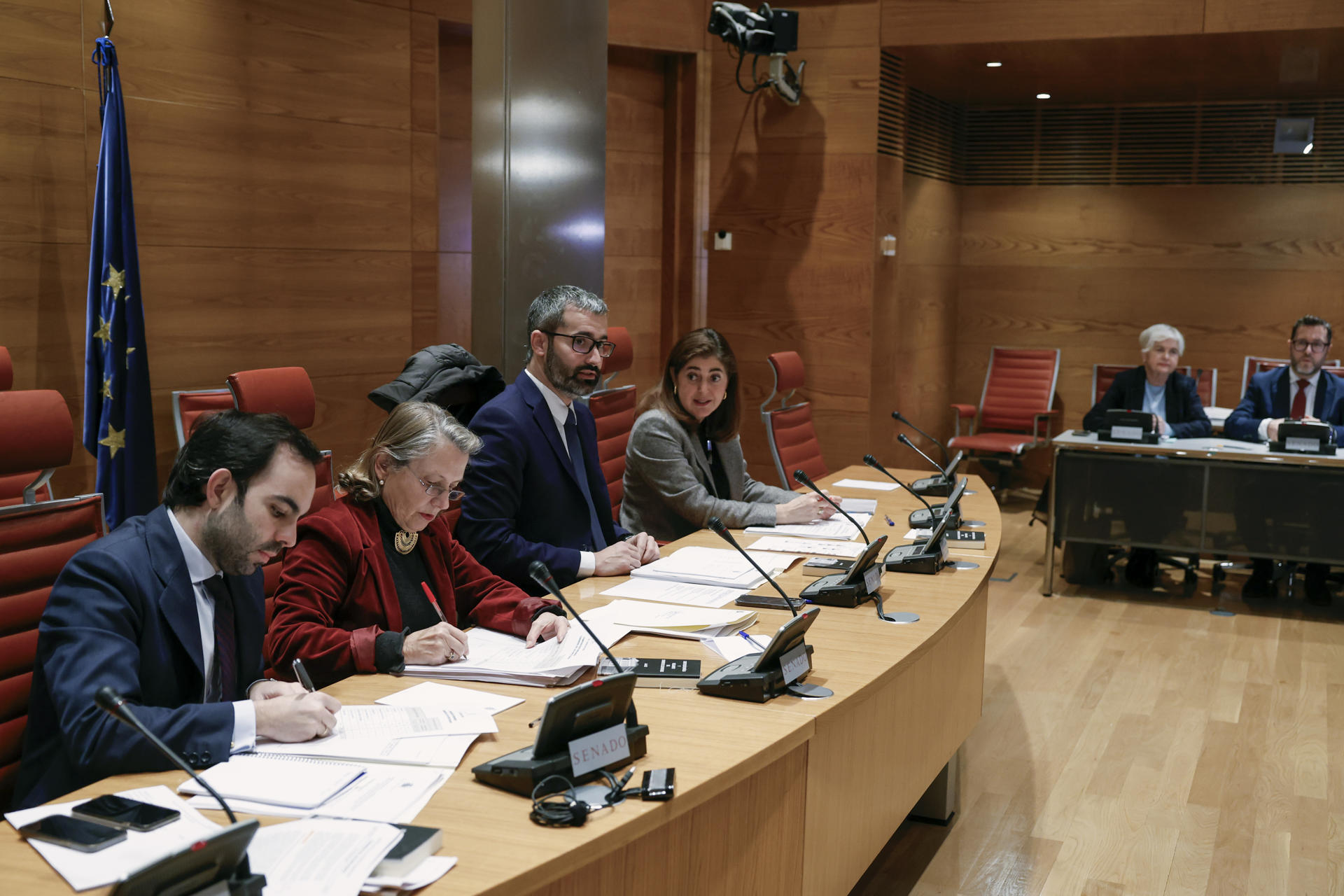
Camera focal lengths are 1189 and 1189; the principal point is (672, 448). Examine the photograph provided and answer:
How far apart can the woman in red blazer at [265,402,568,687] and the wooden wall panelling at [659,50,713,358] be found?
4.67 meters

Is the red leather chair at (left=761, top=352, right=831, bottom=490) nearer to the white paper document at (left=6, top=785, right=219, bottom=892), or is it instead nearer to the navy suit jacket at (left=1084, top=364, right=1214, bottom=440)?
the navy suit jacket at (left=1084, top=364, right=1214, bottom=440)

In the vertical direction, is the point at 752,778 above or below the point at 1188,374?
below

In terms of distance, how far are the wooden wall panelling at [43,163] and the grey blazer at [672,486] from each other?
2.31m

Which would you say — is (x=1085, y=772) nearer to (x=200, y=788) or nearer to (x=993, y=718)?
(x=993, y=718)

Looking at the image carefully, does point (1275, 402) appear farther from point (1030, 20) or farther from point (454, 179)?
point (454, 179)

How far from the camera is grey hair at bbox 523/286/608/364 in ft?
10.7

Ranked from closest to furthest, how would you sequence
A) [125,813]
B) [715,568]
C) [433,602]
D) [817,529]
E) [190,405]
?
[125,813]
[433,602]
[715,568]
[817,529]
[190,405]

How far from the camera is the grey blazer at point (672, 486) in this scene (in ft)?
12.2

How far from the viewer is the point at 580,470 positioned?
11.0ft

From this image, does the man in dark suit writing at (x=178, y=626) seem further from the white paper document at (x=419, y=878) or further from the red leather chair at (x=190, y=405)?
the red leather chair at (x=190, y=405)

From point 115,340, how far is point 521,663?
279cm

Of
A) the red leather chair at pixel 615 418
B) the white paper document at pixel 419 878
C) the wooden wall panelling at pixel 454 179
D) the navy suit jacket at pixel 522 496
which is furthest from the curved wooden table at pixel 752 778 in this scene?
the wooden wall panelling at pixel 454 179

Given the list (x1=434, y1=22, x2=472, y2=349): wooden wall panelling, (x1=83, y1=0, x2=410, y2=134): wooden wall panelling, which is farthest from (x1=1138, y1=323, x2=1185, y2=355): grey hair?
(x1=83, y1=0, x2=410, y2=134): wooden wall panelling

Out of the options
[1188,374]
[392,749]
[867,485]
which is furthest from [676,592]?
[1188,374]
